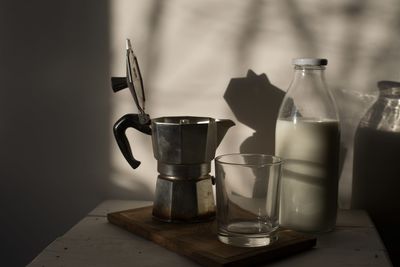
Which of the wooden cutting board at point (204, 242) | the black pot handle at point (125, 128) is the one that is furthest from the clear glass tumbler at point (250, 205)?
the black pot handle at point (125, 128)

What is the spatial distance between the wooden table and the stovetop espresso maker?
85mm

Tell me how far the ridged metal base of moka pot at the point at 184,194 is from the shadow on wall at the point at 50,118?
0.27m

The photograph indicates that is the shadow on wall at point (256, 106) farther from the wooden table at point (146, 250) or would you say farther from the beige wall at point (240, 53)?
the wooden table at point (146, 250)

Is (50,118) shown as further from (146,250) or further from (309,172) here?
(309,172)

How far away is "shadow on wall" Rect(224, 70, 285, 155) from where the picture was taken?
1003mm

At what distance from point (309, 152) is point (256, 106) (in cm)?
22

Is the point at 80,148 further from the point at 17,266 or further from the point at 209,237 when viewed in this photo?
the point at 209,237

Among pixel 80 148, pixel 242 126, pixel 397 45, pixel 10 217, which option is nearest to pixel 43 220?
pixel 10 217

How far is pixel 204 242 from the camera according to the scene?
740 millimetres

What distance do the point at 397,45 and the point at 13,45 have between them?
2.51ft

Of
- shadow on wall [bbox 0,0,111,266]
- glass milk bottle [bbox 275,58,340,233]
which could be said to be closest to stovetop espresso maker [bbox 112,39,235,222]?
glass milk bottle [bbox 275,58,340,233]

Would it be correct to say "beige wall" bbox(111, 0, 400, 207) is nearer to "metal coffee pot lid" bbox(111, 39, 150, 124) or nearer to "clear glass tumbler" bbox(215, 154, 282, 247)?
"metal coffee pot lid" bbox(111, 39, 150, 124)

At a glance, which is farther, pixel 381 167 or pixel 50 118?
pixel 50 118

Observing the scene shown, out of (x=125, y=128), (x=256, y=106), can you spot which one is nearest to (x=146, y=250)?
(x=125, y=128)
